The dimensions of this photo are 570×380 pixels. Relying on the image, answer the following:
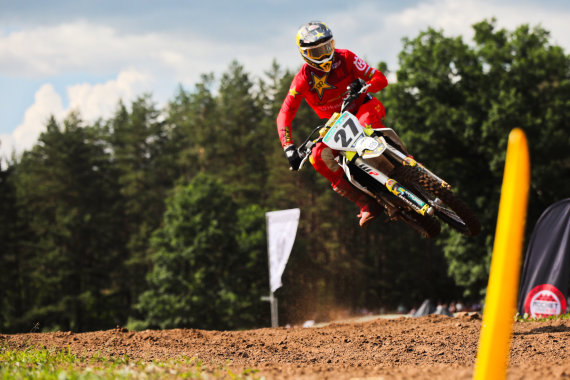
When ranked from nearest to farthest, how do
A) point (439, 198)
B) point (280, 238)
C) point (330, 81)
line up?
point (439, 198) < point (330, 81) < point (280, 238)

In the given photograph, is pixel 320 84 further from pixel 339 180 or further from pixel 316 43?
pixel 339 180

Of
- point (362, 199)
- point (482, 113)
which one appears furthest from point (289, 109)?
point (482, 113)

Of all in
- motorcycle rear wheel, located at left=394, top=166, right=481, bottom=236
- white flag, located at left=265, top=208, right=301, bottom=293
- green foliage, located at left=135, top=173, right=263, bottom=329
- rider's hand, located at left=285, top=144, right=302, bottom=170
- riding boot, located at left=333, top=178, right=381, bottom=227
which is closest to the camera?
motorcycle rear wheel, located at left=394, top=166, right=481, bottom=236

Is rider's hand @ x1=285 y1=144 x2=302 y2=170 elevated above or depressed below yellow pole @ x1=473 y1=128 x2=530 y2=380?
above

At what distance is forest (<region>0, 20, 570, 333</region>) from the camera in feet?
98.4

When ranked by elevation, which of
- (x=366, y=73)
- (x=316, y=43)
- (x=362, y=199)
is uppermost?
(x=316, y=43)

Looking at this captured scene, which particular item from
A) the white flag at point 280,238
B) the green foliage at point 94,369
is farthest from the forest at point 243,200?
the green foliage at point 94,369

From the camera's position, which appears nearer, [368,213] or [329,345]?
[329,345]

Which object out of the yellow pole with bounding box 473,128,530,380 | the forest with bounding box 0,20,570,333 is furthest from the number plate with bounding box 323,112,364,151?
the forest with bounding box 0,20,570,333

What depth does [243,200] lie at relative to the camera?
159 ft

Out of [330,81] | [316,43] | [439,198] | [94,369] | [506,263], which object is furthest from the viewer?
[330,81]

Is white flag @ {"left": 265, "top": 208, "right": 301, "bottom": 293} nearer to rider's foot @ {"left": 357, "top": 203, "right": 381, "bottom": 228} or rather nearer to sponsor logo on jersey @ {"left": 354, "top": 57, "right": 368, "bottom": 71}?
rider's foot @ {"left": 357, "top": 203, "right": 381, "bottom": 228}

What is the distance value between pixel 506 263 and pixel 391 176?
5.03 metres

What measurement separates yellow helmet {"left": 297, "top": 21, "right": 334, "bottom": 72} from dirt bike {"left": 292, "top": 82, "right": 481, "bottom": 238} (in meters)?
0.59
